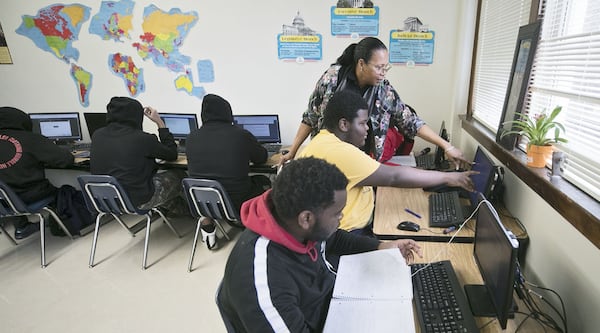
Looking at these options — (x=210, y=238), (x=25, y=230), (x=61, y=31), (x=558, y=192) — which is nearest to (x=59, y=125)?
(x=61, y=31)

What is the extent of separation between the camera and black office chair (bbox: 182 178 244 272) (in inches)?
93.5

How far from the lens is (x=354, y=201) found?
163 cm

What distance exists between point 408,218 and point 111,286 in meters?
2.13

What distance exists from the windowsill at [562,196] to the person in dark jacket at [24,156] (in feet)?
10.5

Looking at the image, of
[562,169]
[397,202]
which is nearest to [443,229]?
[397,202]

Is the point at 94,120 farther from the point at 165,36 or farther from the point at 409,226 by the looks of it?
the point at 409,226

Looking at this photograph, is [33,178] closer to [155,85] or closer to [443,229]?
[155,85]

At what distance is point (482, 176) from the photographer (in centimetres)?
161

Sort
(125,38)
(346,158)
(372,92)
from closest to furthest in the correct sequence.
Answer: (346,158)
(372,92)
(125,38)

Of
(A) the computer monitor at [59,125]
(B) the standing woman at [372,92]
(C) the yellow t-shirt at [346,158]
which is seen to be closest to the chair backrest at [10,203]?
(A) the computer monitor at [59,125]

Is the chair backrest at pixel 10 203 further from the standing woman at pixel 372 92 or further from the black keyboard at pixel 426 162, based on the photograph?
the black keyboard at pixel 426 162

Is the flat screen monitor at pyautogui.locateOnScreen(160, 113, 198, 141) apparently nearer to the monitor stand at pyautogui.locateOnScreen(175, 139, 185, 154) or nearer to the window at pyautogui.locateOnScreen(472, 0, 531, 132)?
the monitor stand at pyautogui.locateOnScreen(175, 139, 185, 154)

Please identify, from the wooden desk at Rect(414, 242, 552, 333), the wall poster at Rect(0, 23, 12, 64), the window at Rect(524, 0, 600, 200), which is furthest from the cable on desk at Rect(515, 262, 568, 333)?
the wall poster at Rect(0, 23, 12, 64)

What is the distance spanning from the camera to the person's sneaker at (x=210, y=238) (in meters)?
2.81
